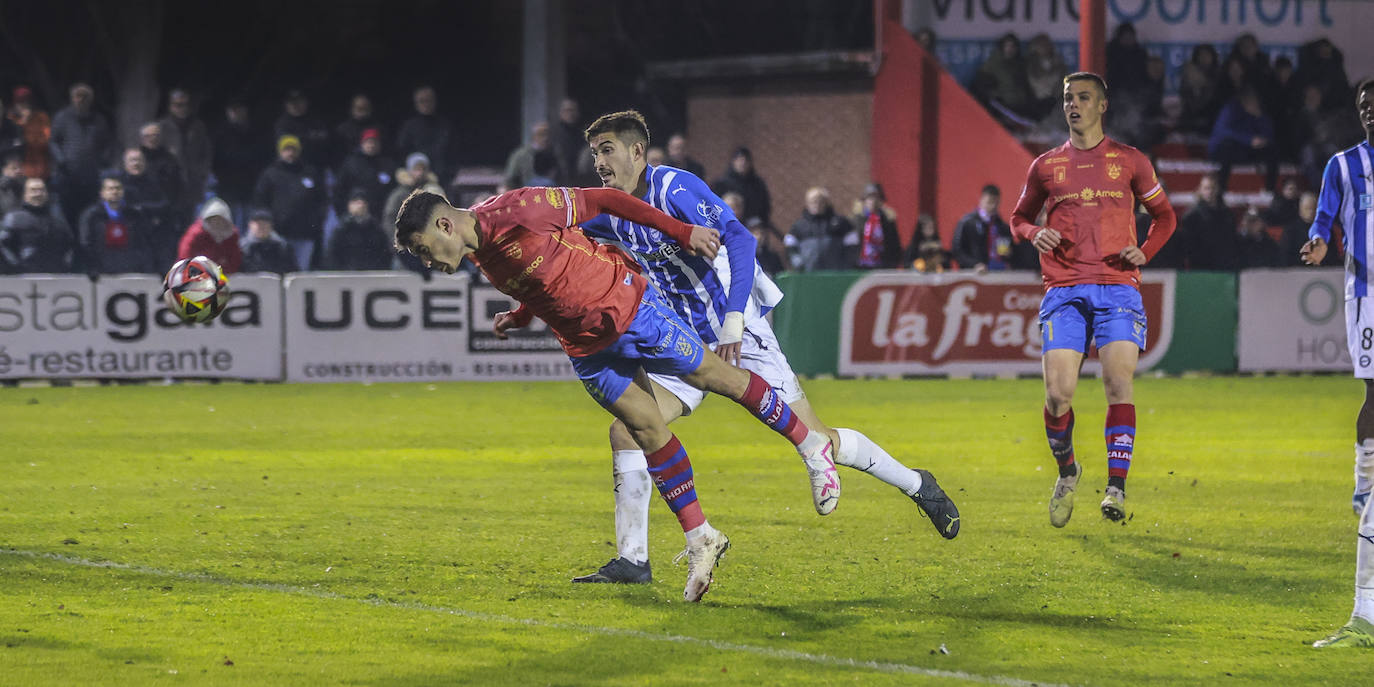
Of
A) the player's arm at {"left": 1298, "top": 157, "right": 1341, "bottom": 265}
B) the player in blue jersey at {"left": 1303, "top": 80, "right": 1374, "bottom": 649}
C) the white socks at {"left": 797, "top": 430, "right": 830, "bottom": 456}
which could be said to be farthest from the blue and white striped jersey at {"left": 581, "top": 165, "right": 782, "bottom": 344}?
the player's arm at {"left": 1298, "top": 157, "right": 1341, "bottom": 265}

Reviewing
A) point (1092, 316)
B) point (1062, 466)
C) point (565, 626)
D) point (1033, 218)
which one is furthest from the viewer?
point (1033, 218)

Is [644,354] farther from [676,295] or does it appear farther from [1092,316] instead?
[1092,316]

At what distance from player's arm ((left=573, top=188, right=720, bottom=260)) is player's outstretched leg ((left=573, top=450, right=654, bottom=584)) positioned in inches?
41.0

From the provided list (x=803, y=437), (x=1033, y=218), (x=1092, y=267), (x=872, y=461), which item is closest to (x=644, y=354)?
(x=803, y=437)

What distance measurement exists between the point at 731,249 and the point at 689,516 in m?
1.25

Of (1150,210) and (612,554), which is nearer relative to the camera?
(612,554)

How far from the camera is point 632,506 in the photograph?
23.7 feet

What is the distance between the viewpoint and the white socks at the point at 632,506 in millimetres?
7207

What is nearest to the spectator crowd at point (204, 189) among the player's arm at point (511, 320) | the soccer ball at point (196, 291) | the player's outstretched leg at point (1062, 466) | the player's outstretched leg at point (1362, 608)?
the soccer ball at point (196, 291)

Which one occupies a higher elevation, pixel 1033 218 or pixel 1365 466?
pixel 1033 218

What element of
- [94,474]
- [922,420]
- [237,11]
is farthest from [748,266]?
[237,11]

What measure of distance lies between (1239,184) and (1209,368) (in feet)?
18.1

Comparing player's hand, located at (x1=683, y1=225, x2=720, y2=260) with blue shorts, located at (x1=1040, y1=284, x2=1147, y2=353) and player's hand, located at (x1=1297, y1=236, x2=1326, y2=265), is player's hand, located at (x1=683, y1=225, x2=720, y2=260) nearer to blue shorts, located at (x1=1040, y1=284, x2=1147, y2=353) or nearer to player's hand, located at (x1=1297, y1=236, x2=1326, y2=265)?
blue shorts, located at (x1=1040, y1=284, x2=1147, y2=353)

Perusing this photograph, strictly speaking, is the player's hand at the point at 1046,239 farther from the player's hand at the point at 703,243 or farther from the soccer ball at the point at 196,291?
the soccer ball at the point at 196,291
